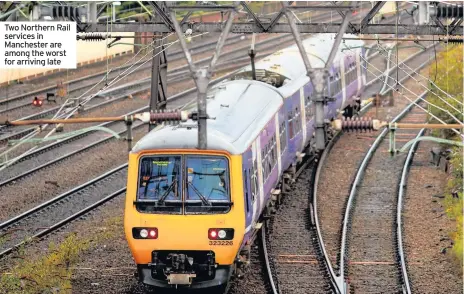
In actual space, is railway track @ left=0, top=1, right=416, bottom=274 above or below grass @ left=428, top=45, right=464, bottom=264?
below

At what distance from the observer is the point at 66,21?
16.3 meters

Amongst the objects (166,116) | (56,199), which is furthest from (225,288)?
(56,199)

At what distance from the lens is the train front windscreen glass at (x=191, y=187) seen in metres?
14.4

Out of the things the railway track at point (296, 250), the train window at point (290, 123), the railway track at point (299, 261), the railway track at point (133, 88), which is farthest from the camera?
the railway track at point (133, 88)

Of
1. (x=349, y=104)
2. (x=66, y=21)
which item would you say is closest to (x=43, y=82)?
(x=349, y=104)

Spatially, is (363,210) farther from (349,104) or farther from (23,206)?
(349,104)

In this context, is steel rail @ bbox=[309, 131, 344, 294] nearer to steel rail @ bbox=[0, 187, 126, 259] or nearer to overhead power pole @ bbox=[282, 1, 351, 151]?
overhead power pole @ bbox=[282, 1, 351, 151]

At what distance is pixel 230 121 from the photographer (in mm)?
16000

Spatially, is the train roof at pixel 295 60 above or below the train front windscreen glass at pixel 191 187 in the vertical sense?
above

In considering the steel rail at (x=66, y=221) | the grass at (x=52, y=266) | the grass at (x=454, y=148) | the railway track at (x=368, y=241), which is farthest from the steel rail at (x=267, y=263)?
the steel rail at (x=66, y=221)

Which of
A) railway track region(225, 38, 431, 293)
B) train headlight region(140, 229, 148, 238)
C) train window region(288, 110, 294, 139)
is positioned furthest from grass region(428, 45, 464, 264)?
train headlight region(140, 229, 148, 238)

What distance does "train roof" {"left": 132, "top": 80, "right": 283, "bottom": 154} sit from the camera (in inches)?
570

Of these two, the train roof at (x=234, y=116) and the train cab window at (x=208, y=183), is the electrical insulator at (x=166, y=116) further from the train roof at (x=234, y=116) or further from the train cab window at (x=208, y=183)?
the train cab window at (x=208, y=183)

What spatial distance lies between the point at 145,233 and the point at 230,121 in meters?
2.46
